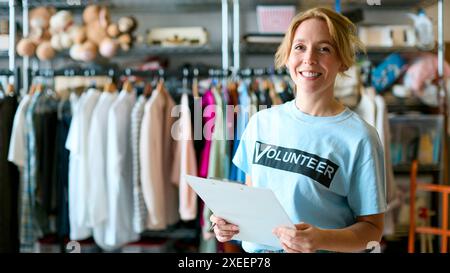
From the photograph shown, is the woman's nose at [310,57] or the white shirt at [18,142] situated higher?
the woman's nose at [310,57]

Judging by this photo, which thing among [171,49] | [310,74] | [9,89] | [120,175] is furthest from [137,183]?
[310,74]

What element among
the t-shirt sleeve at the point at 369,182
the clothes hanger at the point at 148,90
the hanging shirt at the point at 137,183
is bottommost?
the hanging shirt at the point at 137,183

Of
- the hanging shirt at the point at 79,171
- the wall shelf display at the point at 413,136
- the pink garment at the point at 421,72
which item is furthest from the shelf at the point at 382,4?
the hanging shirt at the point at 79,171

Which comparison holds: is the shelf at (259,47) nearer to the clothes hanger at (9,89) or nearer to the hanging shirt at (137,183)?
the hanging shirt at (137,183)

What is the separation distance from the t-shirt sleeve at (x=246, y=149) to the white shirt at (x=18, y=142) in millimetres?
1016

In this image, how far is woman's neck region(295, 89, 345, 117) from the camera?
0.55 metres

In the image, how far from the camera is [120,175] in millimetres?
1459

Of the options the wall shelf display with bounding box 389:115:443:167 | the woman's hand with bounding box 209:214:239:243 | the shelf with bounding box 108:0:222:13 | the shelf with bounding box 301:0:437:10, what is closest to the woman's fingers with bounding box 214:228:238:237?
the woman's hand with bounding box 209:214:239:243

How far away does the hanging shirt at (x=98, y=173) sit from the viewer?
1.47 m

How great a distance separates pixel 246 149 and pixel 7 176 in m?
1.00

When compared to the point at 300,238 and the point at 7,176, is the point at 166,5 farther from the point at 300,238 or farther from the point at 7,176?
the point at 300,238

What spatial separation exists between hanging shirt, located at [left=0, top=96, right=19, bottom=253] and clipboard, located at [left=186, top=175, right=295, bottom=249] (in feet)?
3.11
